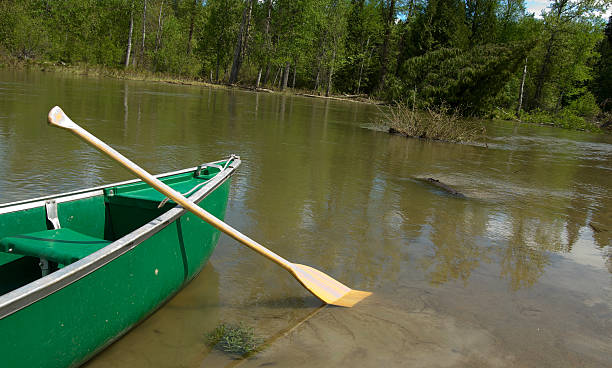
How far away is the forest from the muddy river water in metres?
16.1

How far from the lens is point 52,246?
265 cm

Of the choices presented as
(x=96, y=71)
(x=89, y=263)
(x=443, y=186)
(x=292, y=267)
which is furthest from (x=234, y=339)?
(x=96, y=71)

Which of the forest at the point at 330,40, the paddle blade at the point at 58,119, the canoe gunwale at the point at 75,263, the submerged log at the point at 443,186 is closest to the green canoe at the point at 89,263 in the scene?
the canoe gunwale at the point at 75,263

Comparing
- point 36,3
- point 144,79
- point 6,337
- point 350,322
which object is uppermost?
point 36,3

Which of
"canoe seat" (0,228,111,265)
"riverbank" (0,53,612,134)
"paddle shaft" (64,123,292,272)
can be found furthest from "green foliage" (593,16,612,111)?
"canoe seat" (0,228,111,265)

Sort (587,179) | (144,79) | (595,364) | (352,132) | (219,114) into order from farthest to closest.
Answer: (144,79), (219,114), (352,132), (587,179), (595,364)

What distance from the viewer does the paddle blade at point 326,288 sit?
11.4ft

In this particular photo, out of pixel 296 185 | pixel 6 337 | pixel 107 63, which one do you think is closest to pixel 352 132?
pixel 296 185

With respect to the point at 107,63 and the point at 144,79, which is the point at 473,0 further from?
the point at 107,63

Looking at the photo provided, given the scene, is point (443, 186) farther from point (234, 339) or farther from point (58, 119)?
point (58, 119)

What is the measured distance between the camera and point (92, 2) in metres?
35.1

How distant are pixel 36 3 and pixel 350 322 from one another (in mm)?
41813

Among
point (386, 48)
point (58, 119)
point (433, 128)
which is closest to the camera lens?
point (58, 119)

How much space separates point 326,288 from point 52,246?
6.07ft
